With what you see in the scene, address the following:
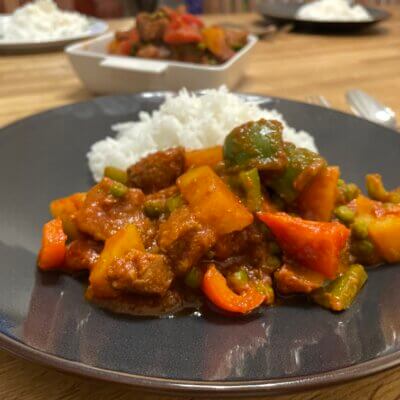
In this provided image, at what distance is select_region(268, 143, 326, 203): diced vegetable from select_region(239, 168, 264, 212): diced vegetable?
0.27ft

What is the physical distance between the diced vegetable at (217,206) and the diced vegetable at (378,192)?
22.1 inches

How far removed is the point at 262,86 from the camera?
3354mm

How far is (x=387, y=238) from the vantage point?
5.02 ft

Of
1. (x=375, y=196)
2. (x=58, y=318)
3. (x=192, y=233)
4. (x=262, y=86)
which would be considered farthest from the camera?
(x=262, y=86)

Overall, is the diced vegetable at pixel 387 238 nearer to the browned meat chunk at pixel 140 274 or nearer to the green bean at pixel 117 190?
the browned meat chunk at pixel 140 274

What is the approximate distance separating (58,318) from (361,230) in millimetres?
926

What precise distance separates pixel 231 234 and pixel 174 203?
0.66ft

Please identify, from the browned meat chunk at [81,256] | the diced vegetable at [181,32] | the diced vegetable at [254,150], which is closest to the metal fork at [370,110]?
the diced vegetable at [181,32]

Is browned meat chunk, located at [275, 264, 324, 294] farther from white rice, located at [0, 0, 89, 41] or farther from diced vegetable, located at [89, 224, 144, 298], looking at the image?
white rice, located at [0, 0, 89, 41]

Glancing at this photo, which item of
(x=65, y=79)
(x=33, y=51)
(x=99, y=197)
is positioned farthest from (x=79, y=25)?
(x=99, y=197)

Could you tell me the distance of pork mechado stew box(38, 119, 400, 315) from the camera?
4.53 feet

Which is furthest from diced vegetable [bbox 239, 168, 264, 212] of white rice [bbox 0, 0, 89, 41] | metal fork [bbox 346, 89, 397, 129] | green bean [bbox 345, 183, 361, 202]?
white rice [bbox 0, 0, 89, 41]

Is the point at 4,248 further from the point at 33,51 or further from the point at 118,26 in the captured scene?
the point at 118,26

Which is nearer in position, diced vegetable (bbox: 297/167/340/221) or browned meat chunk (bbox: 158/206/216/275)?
browned meat chunk (bbox: 158/206/216/275)
